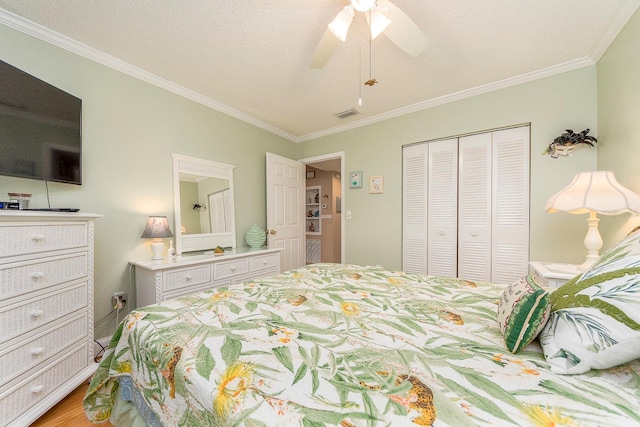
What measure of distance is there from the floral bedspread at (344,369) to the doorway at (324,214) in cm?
419

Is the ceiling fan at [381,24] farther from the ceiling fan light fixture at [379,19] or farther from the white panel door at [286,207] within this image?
the white panel door at [286,207]

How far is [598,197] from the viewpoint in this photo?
4.82 ft

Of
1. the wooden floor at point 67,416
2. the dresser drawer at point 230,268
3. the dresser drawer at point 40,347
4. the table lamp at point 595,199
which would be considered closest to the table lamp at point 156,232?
the dresser drawer at point 230,268

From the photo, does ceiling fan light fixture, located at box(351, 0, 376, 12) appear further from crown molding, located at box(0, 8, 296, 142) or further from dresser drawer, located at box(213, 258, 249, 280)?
dresser drawer, located at box(213, 258, 249, 280)

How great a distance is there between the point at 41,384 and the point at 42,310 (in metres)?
0.41

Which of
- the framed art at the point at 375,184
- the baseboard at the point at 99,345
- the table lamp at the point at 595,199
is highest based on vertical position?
the framed art at the point at 375,184

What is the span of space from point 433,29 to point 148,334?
8.32 feet

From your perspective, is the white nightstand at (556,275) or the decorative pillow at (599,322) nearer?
the decorative pillow at (599,322)

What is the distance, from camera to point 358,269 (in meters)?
1.99

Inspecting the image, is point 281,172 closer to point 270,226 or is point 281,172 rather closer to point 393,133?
point 270,226

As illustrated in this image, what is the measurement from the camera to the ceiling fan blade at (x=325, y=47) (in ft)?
5.06

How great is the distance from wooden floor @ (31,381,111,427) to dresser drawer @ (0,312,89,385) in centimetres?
35

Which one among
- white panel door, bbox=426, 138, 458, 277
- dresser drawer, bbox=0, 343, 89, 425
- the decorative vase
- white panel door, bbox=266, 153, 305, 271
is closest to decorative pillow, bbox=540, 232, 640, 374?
white panel door, bbox=426, 138, 458, 277

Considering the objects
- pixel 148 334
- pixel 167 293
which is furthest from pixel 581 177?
pixel 167 293
